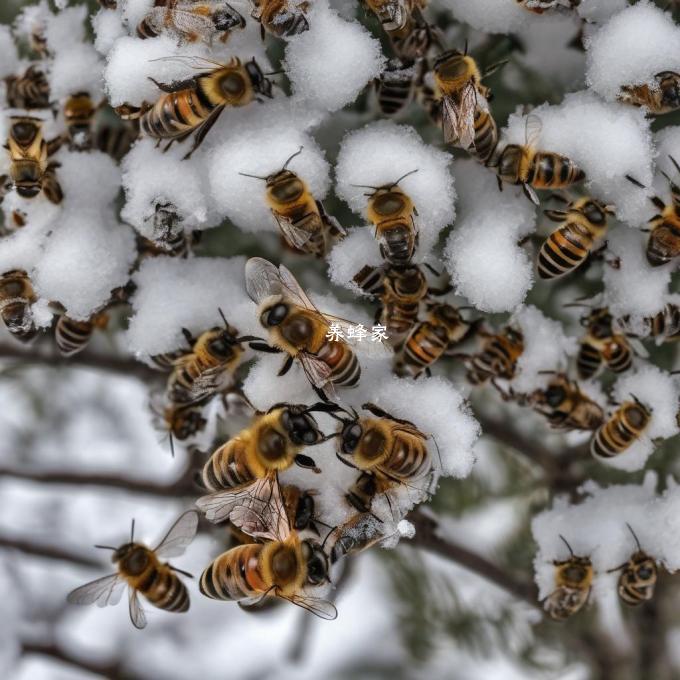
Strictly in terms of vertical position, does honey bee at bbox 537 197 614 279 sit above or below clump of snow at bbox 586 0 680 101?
below

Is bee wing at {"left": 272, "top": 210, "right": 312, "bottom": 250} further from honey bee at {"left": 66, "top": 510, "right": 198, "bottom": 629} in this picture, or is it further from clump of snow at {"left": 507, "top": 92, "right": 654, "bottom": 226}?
honey bee at {"left": 66, "top": 510, "right": 198, "bottom": 629}

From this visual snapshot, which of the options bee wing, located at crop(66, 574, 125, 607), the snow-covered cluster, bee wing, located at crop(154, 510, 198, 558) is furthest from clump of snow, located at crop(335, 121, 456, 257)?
bee wing, located at crop(66, 574, 125, 607)

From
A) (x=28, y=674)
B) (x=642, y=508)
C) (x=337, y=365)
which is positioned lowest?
(x=28, y=674)

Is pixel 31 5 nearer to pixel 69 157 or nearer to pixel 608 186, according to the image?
pixel 69 157

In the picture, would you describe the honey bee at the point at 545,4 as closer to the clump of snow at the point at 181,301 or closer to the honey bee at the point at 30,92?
the clump of snow at the point at 181,301

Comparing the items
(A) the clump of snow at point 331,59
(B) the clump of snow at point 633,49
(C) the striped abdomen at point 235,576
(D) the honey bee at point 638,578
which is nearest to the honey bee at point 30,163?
(A) the clump of snow at point 331,59

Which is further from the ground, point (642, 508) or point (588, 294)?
point (588, 294)

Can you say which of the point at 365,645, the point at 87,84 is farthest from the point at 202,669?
the point at 87,84
